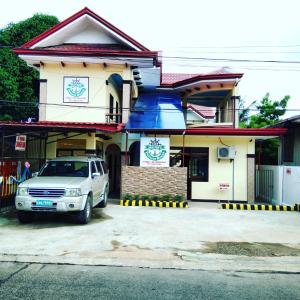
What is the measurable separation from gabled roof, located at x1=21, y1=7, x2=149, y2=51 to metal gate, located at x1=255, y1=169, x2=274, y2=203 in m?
8.73

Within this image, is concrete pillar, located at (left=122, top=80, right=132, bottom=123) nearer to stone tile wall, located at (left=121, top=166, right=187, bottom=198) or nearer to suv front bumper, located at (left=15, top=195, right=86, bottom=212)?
stone tile wall, located at (left=121, top=166, right=187, bottom=198)

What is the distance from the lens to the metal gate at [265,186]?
667 inches

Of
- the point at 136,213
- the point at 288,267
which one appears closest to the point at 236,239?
the point at 288,267

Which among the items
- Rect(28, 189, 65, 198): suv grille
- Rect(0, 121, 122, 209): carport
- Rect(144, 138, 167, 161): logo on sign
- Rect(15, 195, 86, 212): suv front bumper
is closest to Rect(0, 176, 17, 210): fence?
Rect(0, 121, 122, 209): carport

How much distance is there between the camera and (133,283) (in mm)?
5254

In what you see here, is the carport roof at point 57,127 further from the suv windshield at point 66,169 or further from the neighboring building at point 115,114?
the suv windshield at point 66,169

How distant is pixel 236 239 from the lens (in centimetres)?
835

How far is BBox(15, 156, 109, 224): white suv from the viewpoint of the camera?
916 cm

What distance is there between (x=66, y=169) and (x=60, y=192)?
5.68ft

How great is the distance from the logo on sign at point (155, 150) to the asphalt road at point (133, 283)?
9.48m

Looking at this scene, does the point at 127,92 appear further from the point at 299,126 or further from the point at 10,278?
the point at 10,278

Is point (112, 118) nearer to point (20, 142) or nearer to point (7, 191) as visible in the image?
point (20, 142)

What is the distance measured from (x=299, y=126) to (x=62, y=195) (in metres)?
13.6

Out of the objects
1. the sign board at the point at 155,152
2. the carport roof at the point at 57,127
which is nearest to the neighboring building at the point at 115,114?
the carport roof at the point at 57,127
